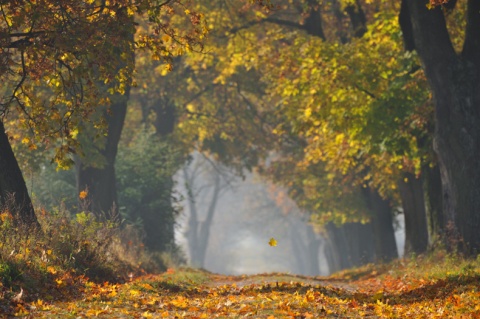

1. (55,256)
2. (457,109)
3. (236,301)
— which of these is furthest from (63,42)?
(457,109)

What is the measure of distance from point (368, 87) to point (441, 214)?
3.99 metres

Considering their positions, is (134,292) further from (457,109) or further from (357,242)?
(357,242)

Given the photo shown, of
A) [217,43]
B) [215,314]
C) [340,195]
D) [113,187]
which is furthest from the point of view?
[340,195]

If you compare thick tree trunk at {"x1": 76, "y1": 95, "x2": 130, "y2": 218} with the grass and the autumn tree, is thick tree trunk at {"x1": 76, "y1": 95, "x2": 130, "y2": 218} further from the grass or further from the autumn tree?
the autumn tree

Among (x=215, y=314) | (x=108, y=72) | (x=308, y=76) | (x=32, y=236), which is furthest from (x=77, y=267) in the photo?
(x=308, y=76)

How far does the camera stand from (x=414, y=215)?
2495 centimetres

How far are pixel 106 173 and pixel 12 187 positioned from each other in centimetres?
1009

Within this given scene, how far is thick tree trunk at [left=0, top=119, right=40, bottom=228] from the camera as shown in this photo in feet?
47.5

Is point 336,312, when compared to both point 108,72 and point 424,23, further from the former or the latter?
point 424,23

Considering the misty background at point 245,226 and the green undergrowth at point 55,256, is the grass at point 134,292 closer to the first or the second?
the green undergrowth at point 55,256

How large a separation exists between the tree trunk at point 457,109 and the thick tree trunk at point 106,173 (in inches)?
398

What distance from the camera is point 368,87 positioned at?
70.6 ft

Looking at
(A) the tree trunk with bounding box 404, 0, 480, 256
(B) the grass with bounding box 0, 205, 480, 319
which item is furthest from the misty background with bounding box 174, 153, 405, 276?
(B) the grass with bounding box 0, 205, 480, 319

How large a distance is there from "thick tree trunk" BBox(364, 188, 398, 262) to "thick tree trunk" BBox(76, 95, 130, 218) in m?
11.4
